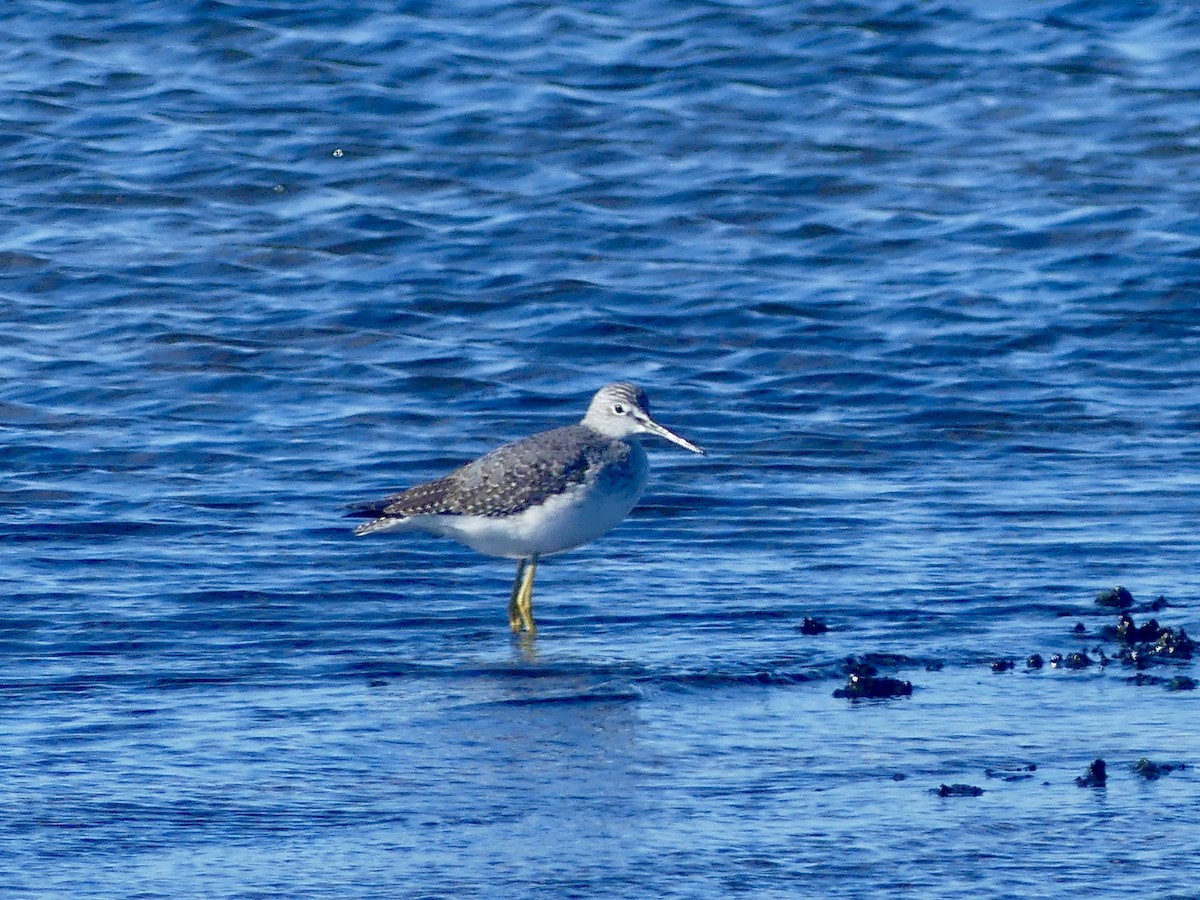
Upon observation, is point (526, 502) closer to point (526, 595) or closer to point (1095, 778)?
point (526, 595)

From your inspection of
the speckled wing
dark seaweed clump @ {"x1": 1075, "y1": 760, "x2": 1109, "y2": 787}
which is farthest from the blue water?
the speckled wing

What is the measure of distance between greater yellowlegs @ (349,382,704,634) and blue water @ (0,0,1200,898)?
30cm

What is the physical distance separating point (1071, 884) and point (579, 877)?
4.60 feet

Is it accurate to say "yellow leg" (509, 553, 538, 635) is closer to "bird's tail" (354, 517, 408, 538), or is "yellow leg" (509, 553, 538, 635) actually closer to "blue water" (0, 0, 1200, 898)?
"blue water" (0, 0, 1200, 898)

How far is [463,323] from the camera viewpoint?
15812 millimetres

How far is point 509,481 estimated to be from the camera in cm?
1020

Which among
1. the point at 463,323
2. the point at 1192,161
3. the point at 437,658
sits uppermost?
the point at 1192,161

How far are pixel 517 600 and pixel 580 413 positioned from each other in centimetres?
402

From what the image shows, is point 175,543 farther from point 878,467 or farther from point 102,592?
point 878,467

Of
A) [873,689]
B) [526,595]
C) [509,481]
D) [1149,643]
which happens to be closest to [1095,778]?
[873,689]

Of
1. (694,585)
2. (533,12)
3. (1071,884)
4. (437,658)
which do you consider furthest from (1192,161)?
(1071,884)

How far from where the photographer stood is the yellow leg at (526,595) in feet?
32.0

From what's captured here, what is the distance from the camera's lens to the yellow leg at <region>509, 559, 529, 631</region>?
984 cm

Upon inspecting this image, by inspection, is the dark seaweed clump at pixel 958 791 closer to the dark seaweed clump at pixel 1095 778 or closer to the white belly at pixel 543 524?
the dark seaweed clump at pixel 1095 778
